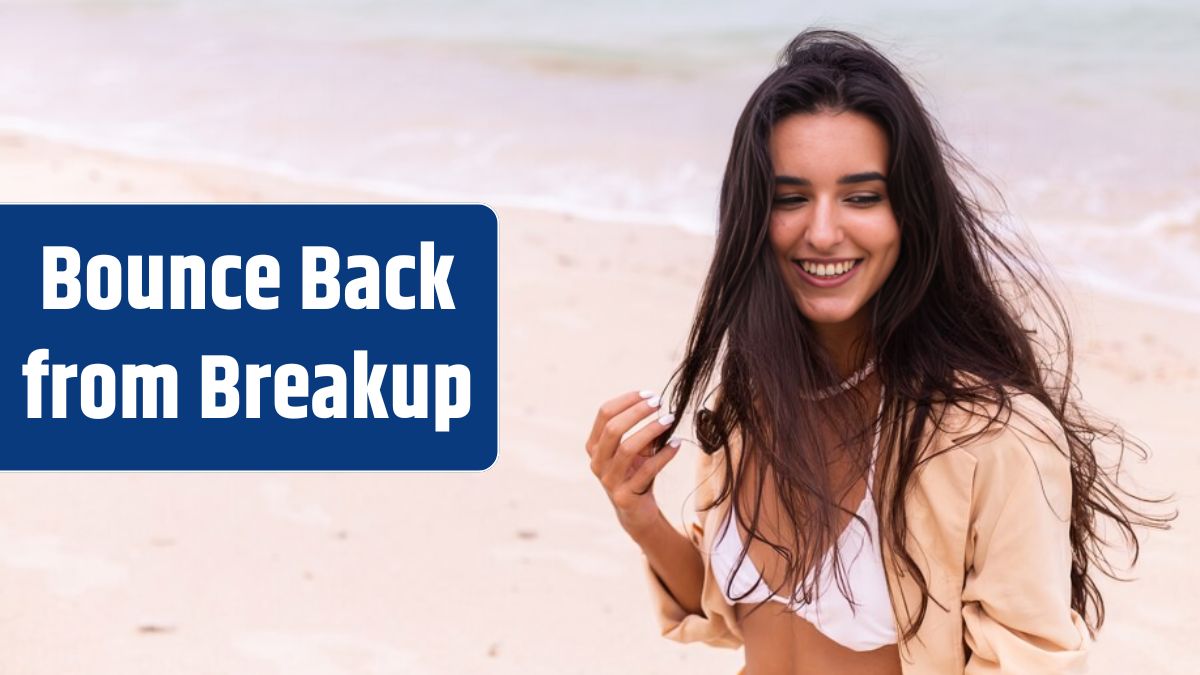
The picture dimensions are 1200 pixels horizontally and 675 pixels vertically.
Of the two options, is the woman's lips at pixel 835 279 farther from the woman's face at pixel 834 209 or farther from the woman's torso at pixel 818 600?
the woman's torso at pixel 818 600

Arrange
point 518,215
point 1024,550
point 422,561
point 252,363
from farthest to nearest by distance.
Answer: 1. point 518,215
2. point 252,363
3. point 422,561
4. point 1024,550

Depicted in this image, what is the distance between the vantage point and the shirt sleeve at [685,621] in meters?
2.62

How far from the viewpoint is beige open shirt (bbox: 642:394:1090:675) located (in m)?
2.12

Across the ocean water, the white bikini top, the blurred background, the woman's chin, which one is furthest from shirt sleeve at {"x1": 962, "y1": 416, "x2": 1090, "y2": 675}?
the ocean water

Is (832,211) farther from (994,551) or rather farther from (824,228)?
(994,551)

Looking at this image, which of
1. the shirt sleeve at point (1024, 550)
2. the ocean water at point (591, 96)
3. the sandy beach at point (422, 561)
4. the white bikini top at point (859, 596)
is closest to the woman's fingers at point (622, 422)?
the white bikini top at point (859, 596)

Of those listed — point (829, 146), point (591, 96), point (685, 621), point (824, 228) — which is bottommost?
point (685, 621)

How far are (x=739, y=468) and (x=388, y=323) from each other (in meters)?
2.85

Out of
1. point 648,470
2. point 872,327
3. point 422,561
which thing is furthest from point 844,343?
point 422,561

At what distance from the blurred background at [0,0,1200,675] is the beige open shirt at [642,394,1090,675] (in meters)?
0.85

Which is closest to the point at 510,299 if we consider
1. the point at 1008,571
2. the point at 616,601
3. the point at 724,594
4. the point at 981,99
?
the point at 616,601

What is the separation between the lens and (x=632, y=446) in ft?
7.65

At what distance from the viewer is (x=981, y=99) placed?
40.2 ft

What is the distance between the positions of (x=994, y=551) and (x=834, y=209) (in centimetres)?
55
